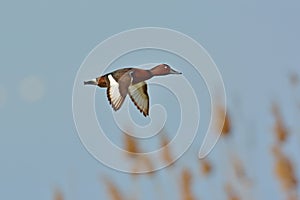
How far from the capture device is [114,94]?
5.35 feet

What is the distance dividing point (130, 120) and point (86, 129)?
1.43 feet

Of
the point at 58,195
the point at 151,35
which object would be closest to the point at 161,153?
the point at 58,195

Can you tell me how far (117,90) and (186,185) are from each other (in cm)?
69

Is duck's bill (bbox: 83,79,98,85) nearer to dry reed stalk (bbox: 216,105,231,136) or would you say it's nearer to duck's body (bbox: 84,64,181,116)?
duck's body (bbox: 84,64,181,116)

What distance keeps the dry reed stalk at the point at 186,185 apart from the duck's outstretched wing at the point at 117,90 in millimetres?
626

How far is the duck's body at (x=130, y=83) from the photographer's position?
1553mm

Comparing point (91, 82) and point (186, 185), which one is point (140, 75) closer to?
point (91, 82)

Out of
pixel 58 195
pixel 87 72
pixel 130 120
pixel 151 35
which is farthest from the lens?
pixel 58 195

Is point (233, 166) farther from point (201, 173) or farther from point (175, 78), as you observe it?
point (175, 78)

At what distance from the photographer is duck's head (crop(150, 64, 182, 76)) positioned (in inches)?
60.2

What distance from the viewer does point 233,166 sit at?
7.52ft

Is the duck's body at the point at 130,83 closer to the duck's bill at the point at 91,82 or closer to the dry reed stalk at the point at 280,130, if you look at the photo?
the duck's bill at the point at 91,82

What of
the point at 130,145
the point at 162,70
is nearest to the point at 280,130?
the point at 130,145

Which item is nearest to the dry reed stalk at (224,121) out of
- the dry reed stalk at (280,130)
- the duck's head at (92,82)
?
the dry reed stalk at (280,130)
